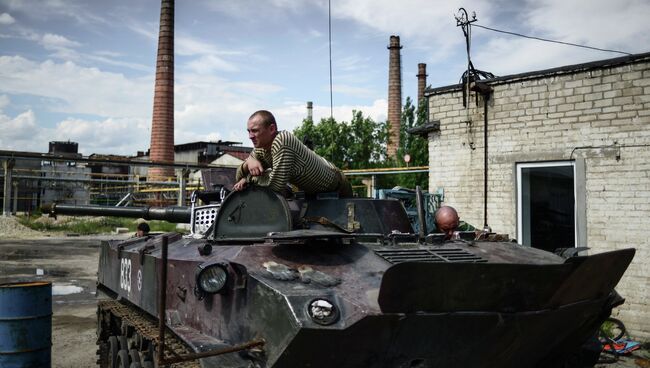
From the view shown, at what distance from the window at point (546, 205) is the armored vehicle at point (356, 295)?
493cm

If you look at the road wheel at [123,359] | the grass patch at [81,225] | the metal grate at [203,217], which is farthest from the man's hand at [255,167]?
the grass patch at [81,225]

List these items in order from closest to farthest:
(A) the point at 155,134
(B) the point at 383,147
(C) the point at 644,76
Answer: (C) the point at 644,76 → (B) the point at 383,147 → (A) the point at 155,134

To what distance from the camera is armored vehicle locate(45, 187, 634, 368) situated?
3.22 m

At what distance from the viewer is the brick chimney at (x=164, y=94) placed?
32688 mm

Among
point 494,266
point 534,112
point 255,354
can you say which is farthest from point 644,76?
point 255,354

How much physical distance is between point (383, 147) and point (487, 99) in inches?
840

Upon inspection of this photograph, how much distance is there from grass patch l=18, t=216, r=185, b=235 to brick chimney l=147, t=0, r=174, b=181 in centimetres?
473

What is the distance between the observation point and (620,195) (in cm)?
860

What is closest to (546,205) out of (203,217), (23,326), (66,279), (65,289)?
(203,217)

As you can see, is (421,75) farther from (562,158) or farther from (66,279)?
(562,158)

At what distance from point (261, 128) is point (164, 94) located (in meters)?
29.9

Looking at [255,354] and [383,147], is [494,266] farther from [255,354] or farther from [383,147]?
[383,147]

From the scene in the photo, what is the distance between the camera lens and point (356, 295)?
11.1ft

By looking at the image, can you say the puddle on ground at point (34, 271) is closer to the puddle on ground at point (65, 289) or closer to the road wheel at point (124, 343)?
the puddle on ground at point (65, 289)
